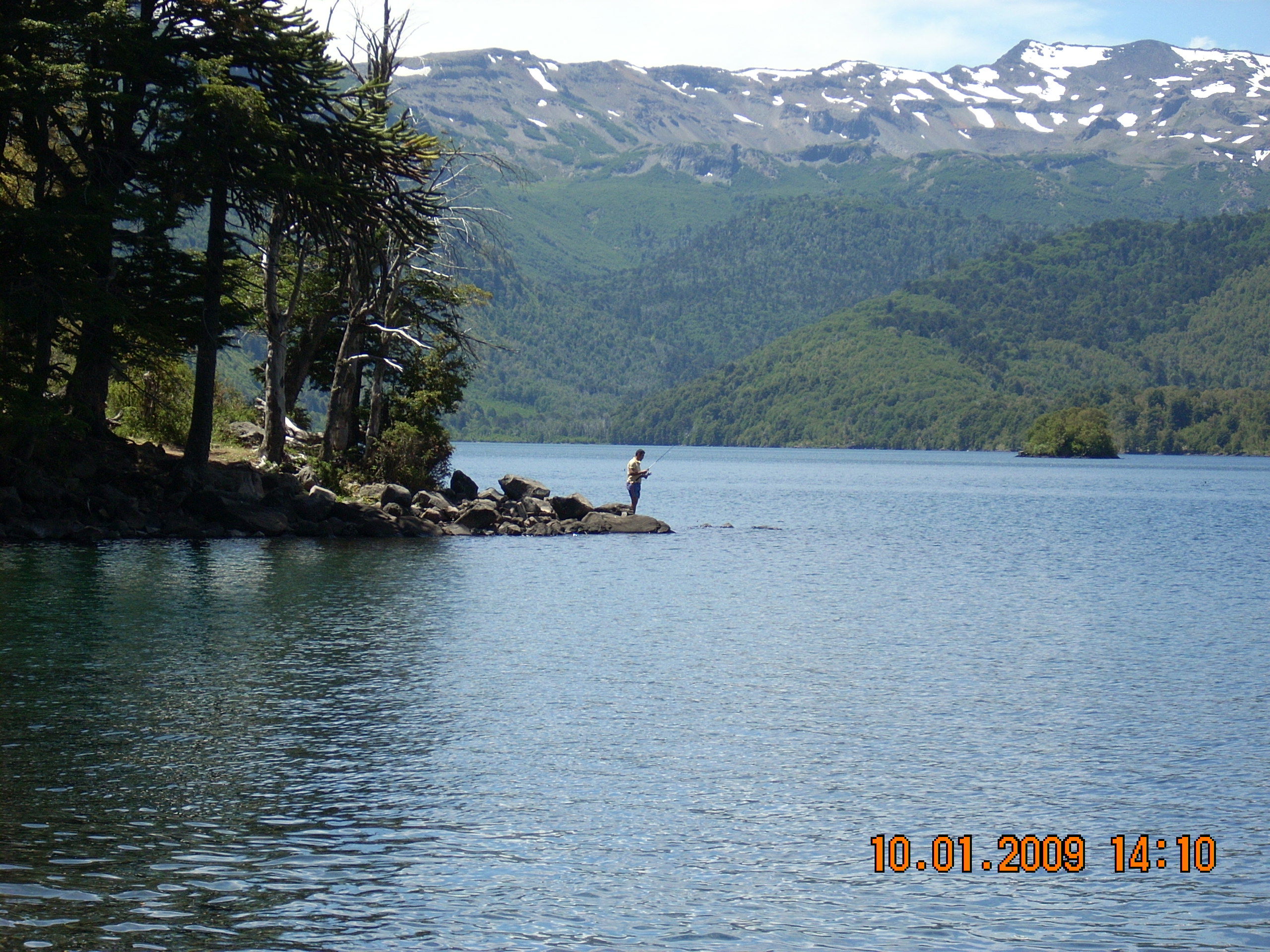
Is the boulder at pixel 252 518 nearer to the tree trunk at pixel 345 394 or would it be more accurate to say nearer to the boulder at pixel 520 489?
the tree trunk at pixel 345 394

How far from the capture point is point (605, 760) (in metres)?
15.1

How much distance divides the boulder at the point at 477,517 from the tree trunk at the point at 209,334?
1091 centimetres

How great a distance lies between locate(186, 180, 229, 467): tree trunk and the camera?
140 ft

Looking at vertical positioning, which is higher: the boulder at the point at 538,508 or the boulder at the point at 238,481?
the boulder at the point at 238,481

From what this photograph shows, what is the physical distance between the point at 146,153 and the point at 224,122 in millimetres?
3965

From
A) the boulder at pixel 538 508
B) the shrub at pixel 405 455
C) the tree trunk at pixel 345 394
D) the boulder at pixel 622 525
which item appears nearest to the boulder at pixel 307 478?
the tree trunk at pixel 345 394

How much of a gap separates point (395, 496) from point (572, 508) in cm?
840

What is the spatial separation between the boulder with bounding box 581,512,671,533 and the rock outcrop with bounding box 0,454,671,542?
43mm

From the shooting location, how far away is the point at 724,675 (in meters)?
20.9

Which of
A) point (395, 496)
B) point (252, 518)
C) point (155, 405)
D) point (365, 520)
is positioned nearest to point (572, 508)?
point (395, 496)

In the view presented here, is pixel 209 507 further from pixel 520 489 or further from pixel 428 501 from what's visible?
pixel 520 489

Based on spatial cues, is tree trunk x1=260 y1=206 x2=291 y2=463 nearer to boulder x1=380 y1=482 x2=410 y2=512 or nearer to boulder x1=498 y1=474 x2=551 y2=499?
boulder x1=380 y1=482 x2=410 y2=512

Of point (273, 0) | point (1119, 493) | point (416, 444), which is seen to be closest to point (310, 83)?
point (273, 0)
